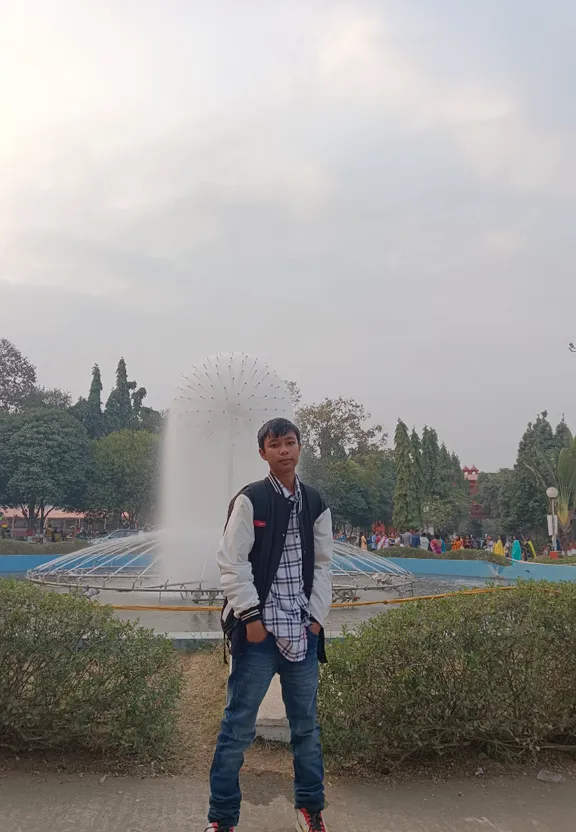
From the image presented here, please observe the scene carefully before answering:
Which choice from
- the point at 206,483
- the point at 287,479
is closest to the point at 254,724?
the point at 287,479

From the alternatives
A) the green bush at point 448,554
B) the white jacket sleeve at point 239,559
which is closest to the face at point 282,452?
the white jacket sleeve at point 239,559

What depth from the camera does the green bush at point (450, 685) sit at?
11.5 ft

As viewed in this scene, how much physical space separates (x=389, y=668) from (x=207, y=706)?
1.77 meters

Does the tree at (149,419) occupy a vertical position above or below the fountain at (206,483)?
above

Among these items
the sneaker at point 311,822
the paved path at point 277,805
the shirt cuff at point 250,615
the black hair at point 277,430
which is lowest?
the paved path at point 277,805

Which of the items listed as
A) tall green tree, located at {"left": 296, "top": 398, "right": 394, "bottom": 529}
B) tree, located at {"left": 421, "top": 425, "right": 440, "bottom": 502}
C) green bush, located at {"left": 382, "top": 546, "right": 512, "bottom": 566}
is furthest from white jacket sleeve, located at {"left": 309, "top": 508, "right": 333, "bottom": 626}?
tree, located at {"left": 421, "top": 425, "right": 440, "bottom": 502}

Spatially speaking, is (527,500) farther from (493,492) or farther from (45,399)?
(45,399)

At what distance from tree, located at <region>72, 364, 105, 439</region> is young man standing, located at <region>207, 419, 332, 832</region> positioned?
47.0m

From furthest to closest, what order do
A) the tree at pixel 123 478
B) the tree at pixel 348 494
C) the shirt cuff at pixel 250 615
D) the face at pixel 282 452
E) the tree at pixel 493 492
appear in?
the tree at pixel 493 492, the tree at pixel 348 494, the tree at pixel 123 478, the face at pixel 282 452, the shirt cuff at pixel 250 615

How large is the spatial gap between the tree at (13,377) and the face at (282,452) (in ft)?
145

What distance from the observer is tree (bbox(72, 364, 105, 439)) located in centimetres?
4784

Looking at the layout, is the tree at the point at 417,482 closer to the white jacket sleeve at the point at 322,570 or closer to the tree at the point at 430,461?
the tree at the point at 430,461

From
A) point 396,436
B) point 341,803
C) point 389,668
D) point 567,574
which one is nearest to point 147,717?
point 341,803

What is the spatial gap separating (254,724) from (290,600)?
0.53 m
